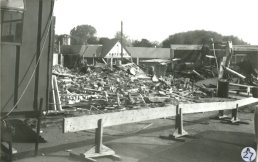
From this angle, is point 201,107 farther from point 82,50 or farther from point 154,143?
point 82,50

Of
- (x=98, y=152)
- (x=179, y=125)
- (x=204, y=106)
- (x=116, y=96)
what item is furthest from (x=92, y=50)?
(x=98, y=152)

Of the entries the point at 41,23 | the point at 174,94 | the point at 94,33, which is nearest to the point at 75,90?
the point at 174,94

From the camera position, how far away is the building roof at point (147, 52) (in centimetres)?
7506

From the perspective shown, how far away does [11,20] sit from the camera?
7.70m

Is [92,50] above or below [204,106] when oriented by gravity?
above

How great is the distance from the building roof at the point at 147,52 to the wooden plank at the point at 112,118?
2598 inches

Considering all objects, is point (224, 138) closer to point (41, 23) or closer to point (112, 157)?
point (112, 157)

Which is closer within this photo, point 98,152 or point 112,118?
point 98,152

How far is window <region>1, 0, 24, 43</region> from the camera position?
24.7 ft

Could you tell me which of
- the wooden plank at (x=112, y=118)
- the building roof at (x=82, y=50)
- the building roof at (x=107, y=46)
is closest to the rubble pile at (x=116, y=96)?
the wooden plank at (x=112, y=118)

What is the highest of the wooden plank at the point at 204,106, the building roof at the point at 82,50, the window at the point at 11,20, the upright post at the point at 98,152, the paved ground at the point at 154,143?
the building roof at the point at 82,50

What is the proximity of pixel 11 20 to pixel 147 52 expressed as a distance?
230 feet

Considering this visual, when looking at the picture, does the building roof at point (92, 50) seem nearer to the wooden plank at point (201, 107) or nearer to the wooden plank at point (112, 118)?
the wooden plank at point (201, 107)

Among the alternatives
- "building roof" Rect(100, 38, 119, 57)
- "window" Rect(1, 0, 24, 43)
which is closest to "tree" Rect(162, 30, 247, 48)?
"building roof" Rect(100, 38, 119, 57)
